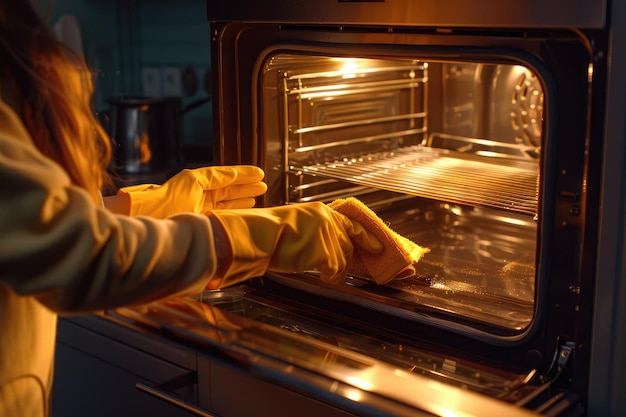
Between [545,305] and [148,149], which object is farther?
[148,149]

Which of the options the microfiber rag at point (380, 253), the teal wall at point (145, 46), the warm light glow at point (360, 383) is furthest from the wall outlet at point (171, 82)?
the warm light glow at point (360, 383)

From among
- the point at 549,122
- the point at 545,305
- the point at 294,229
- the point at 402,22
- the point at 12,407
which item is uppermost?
the point at 402,22

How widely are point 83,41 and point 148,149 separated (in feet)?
1.74

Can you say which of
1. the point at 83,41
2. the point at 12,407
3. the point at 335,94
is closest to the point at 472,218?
the point at 335,94

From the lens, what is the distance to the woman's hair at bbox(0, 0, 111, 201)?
99 centimetres

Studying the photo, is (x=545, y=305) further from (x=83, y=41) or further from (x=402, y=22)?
(x=83, y=41)

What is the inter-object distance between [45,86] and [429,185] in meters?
0.74

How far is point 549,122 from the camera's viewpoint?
3.56 ft

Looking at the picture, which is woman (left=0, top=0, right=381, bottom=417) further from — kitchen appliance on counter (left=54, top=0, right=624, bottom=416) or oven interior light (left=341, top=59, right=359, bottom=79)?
oven interior light (left=341, top=59, right=359, bottom=79)

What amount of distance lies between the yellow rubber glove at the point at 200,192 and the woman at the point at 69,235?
26 cm

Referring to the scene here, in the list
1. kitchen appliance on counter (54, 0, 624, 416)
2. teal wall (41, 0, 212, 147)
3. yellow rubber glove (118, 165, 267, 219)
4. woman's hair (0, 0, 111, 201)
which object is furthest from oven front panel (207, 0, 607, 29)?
teal wall (41, 0, 212, 147)

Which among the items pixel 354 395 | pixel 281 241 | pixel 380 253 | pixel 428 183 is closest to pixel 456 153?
pixel 428 183

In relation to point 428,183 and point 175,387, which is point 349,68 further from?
point 175,387

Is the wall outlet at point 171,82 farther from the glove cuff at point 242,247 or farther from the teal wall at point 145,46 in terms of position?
the glove cuff at point 242,247
